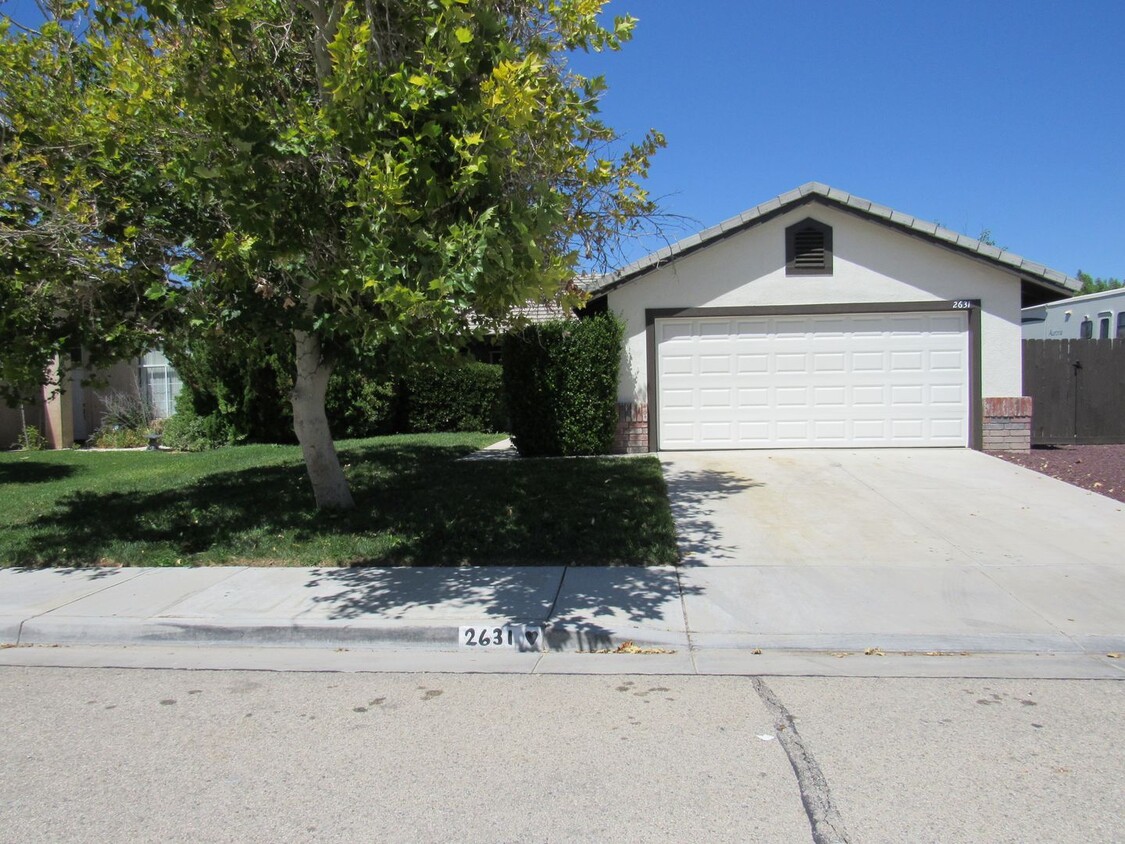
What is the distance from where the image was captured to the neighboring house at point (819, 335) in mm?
13234

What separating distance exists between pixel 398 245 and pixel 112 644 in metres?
3.67

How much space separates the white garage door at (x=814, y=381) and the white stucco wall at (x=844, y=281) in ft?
1.13

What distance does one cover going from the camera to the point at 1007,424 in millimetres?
13203

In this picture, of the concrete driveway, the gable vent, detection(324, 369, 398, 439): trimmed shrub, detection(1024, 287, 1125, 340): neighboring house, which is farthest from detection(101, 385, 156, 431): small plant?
detection(1024, 287, 1125, 340): neighboring house

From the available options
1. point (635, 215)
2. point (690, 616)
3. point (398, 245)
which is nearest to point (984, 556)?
point (690, 616)

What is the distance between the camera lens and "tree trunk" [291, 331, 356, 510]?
8.99 m

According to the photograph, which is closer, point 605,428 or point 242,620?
point 242,620

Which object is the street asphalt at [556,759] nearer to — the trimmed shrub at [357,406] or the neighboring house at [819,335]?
the neighboring house at [819,335]

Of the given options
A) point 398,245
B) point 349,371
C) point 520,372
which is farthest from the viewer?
point 520,372

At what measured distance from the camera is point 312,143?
218 inches

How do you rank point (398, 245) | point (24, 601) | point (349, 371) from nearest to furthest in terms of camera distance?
point (398, 245)
point (24, 601)
point (349, 371)

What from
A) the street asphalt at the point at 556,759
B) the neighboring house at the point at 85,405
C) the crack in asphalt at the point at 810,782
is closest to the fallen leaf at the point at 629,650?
the street asphalt at the point at 556,759

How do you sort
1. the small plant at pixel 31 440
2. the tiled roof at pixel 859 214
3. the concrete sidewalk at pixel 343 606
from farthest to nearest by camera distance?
the small plant at pixel 31 440
the tiled roof at pixel 859 214
the concrete sidewalk at pixel 343 606

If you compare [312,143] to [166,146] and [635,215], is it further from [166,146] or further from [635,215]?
[635,215]
